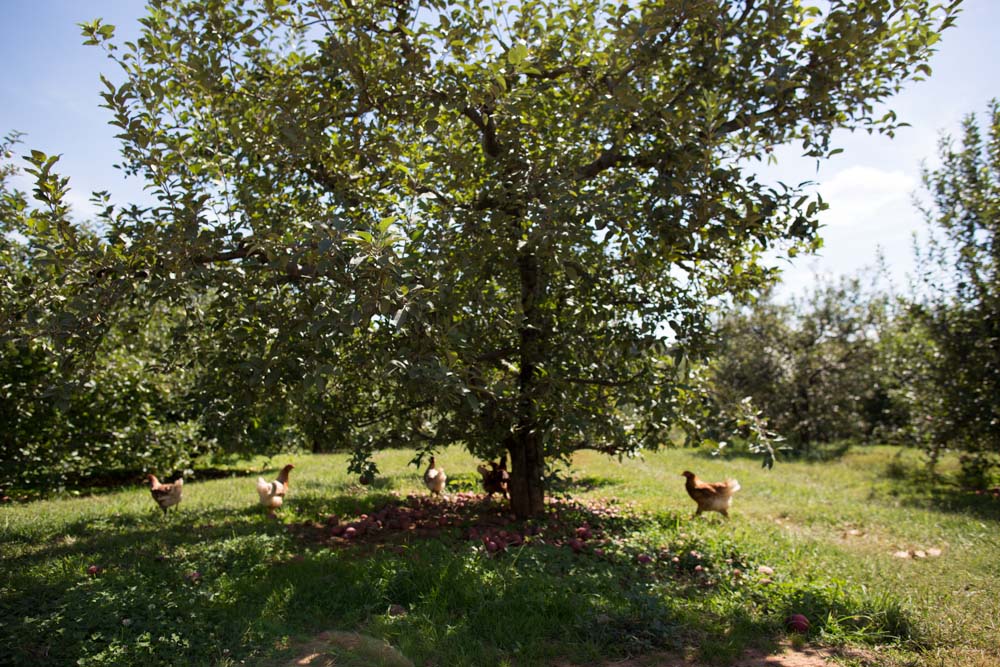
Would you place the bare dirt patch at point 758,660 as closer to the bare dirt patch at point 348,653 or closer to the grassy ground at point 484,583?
the grassy ground at point 484,583

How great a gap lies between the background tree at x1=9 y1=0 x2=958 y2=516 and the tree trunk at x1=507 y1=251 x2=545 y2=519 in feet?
0.16

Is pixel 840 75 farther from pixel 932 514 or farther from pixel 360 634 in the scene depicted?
pixel 932 514

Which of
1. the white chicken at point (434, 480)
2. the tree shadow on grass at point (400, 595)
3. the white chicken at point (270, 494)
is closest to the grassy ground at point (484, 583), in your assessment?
the tree shadow on grass at point (400, 595)

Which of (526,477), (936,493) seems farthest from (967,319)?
(526,477)

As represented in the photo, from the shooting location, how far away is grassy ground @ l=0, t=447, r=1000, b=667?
3699 mm

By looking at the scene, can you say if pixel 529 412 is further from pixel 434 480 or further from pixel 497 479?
pixel 434 480

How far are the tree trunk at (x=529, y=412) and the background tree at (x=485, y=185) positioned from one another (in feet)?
0.16

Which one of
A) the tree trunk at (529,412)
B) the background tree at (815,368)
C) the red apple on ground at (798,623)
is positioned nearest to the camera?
the red apple on ground at (798,623)

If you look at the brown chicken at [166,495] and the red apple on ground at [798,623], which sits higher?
the brown chicken at [166,495]

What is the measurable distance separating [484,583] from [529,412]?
1962 mm

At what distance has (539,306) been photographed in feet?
20.2

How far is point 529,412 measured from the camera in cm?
611

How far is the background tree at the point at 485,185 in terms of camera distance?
14.4 ft

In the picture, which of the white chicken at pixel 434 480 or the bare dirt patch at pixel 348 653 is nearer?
the bare dirt patch at pixel 348 653
